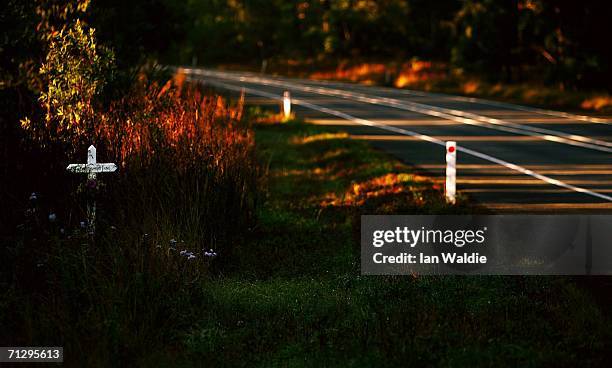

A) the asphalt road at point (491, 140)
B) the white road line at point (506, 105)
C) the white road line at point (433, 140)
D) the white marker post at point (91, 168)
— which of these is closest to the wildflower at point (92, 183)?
the white marker post at point (91, 168)

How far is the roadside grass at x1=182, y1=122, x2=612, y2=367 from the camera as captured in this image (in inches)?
307

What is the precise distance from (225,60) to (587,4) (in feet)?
172

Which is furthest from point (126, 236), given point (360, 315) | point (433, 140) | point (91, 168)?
point (433, 140)

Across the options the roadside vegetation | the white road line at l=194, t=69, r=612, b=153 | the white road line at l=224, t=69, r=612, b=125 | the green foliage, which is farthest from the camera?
the white road line at l=224, t=69, r=612, b=125

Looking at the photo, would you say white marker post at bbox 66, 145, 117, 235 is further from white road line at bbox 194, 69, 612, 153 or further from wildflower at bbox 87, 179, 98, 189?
white road line at bbox 194, 69, 612, 153

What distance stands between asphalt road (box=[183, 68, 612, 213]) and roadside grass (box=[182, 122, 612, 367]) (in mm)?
3895

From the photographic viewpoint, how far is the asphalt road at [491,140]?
52.3 feet

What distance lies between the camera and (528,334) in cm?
820

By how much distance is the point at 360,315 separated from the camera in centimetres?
880

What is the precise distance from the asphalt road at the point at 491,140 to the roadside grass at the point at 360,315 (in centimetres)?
389

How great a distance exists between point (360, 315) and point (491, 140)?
15.7m

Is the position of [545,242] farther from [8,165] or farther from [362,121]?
[362,121]

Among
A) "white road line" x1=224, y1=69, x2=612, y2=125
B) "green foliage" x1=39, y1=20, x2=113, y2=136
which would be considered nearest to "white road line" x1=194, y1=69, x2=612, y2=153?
"white road line" x1=224, y1=69, x2=612, y2=125

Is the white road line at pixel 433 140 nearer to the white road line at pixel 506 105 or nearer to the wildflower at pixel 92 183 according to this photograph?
Answer: the white road line at pixel 506 105
